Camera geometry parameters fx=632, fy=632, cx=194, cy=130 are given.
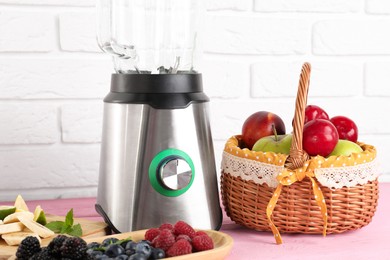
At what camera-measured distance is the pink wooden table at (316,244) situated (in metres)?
0.90

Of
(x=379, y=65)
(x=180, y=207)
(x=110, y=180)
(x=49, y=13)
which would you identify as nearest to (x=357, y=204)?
(x=180, y=207)

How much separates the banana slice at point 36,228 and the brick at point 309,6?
72cm

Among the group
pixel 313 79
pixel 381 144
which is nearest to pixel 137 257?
pixel 313 79

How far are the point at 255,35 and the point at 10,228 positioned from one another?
2.37 feet

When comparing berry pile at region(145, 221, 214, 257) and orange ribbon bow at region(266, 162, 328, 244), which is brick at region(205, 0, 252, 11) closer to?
orange ribbon bow at region(266, 162, 328, 244)

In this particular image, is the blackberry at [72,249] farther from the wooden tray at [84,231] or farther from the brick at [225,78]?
the brick at [225,78]

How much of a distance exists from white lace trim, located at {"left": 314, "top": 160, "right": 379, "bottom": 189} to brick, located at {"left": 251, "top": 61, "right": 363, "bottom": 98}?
0.48m

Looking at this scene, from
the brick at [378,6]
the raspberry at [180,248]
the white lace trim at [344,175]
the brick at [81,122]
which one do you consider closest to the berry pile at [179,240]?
the raspberry at [180,248]

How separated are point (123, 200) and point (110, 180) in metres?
0.04

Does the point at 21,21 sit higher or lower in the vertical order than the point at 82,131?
higher

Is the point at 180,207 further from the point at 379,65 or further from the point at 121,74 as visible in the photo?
the point at 379,65

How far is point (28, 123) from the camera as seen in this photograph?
4.28ft

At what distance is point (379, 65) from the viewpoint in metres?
1.50

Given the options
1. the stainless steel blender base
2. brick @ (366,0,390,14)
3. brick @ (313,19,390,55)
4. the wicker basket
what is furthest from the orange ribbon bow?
brick @ (366,0,390,14)
